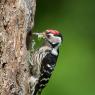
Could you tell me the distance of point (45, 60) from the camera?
7.40m

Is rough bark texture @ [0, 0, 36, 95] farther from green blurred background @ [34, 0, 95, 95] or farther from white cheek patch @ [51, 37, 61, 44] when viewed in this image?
green blurred background @ [34, 0, 95, 95]

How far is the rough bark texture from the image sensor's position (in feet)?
21.7

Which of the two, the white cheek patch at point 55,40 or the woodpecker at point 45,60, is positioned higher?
the white cheek patch at point 55,40

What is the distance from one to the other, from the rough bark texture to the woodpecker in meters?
0.31

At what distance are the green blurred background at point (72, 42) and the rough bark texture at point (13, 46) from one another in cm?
513

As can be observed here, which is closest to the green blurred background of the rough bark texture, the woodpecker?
the woodpecker

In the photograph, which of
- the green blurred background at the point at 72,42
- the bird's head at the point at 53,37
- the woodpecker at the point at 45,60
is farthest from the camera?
the green blurred background at the point at 72,42

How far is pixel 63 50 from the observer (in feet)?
40.5

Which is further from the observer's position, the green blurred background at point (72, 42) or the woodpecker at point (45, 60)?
the green blurred background at point (72, 42)

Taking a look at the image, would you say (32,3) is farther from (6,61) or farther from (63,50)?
(63,50)

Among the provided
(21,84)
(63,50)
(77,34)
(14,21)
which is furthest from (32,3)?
(77,34)

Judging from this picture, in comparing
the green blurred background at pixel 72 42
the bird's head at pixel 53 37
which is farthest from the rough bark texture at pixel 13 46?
the green blurred background at pixel 72 42

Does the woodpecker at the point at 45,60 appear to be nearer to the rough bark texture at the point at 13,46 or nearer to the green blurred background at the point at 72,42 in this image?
the rough bark texture at the point at 13,46

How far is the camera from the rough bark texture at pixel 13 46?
661cm
